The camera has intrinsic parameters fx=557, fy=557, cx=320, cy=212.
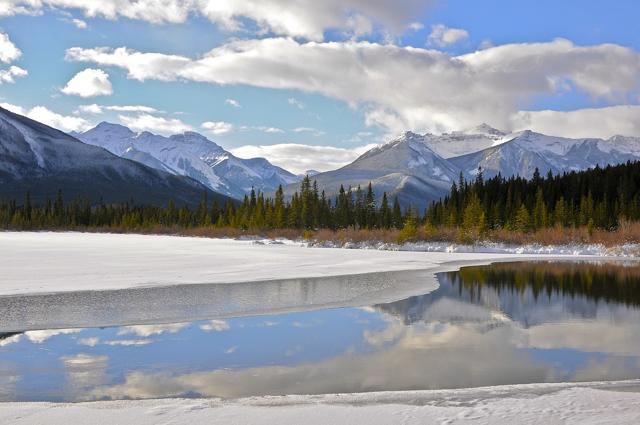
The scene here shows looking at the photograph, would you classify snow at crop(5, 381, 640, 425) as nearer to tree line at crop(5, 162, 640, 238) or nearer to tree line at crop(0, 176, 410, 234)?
tree line at crop(5, 162, 640, 238)

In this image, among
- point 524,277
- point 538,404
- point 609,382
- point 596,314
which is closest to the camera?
point 538,404

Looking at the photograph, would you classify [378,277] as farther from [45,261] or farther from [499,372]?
[45,261]

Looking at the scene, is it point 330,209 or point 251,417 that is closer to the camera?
point 251,417

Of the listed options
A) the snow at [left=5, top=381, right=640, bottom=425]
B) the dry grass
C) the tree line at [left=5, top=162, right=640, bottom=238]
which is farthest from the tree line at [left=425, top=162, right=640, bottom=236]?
the snow at [left=5, top=381, right=640, bottom=425]

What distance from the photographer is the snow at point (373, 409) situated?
8500 millimetres

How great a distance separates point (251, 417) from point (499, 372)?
577cm

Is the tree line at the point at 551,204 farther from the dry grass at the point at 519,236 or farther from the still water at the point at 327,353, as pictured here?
the still water at the point at 327,353

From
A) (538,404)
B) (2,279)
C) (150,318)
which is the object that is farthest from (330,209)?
(538,404)

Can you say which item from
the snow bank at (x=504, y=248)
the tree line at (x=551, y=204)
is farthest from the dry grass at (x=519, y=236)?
the tree line at (x=551, y=204)

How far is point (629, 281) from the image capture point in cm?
3231

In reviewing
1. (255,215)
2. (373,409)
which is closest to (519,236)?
(255,215)

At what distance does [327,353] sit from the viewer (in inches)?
532

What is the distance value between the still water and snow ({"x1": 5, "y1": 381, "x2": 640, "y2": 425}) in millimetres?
685

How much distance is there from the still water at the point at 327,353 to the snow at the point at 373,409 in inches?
27.0
